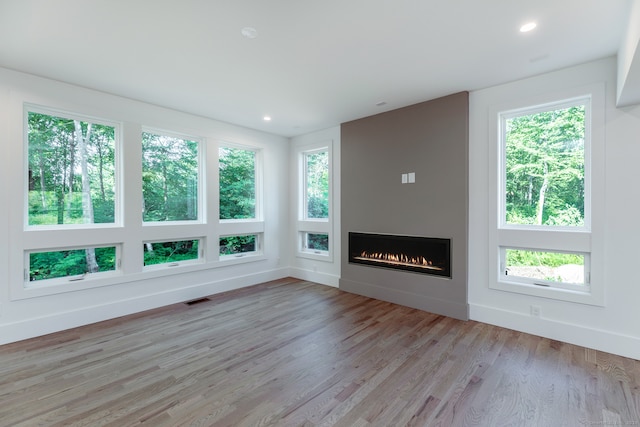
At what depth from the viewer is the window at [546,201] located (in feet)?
9.52

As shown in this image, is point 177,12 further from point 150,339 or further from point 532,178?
point 532,178

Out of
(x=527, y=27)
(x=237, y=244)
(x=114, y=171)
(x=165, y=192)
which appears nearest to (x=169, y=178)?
(x=165, y=192)

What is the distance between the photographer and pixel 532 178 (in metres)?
3.23

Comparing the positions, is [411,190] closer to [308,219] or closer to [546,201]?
[546,201]

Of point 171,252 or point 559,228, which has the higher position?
point 559,228

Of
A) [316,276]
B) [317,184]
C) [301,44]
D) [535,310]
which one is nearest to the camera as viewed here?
[301,44]

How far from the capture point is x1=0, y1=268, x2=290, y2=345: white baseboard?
117 inches

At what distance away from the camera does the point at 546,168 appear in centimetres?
314

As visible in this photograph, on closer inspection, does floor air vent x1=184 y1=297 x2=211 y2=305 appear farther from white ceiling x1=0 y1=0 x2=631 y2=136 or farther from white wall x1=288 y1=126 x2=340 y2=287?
white ceiling x1=0 y1=0 x2=631 y2=136

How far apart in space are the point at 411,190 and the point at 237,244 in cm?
315

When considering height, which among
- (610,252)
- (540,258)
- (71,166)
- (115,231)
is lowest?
(540,258)

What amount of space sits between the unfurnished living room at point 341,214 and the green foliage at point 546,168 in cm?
2

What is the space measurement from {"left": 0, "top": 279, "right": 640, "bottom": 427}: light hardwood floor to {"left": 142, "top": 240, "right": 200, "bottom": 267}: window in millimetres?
881

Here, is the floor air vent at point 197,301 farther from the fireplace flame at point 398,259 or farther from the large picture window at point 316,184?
the fireplace flame at point 398,259
